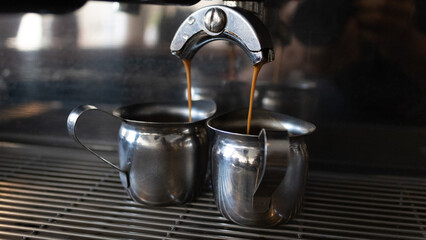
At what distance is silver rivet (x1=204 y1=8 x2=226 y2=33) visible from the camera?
1.56 ft

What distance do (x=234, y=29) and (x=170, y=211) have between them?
0.27 meters

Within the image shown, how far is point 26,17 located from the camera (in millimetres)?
749

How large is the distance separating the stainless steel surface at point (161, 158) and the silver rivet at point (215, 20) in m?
0.14

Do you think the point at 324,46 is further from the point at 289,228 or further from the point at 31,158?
the point at 31,158

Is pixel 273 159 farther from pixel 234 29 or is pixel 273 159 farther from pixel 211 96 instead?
pixel 211 96

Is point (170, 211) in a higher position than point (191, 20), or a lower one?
lower

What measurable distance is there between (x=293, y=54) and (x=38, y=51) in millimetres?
511

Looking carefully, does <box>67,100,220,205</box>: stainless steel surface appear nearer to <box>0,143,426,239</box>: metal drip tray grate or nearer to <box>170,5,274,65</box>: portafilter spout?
<box>0,143,426,239</box>: metal drip tray grate

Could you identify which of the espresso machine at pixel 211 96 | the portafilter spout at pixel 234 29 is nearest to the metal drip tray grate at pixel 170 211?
the espresso machine at pixel 211 96

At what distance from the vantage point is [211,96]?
0.70m

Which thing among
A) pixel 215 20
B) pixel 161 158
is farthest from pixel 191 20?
pixel 161 158

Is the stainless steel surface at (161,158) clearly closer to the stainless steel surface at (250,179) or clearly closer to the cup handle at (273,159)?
the stainless steel surface at (250,179)


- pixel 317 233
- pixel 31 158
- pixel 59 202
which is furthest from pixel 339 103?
pixel 31 158

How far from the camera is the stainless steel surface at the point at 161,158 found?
53 centimetres
